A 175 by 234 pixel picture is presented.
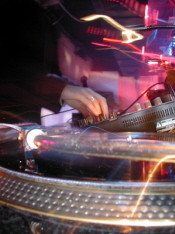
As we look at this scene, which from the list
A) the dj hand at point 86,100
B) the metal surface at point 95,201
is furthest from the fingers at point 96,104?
the metal surface at point 95,201

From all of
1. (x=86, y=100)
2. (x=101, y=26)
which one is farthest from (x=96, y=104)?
(x=101, y=26)

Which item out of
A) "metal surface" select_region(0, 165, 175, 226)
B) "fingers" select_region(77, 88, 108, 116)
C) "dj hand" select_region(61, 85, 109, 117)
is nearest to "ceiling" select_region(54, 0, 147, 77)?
"dj hand" select_region(61, 85, 109, 117)

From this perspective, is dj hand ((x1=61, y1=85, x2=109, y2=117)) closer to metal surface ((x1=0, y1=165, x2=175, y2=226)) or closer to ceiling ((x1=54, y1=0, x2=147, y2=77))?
metal surface ((x1=0, y1=165, x2=175, y2=226))

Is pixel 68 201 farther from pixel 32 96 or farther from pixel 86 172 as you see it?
pixel 32 96

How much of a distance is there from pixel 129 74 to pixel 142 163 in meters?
2.61

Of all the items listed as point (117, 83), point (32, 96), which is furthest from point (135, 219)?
point (117, 83)

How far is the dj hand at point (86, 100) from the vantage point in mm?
867

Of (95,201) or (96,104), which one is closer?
(95,201)

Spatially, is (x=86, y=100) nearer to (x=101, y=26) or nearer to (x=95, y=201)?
(x=95, y=201)

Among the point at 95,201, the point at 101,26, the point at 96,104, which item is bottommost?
the point at 95,201

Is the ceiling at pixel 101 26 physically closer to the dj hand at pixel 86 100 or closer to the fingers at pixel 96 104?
the dj hand at pixel 86 100

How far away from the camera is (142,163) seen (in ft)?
1.18

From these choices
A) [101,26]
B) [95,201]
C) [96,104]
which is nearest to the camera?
[95,201]

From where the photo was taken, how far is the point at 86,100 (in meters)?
0.92
